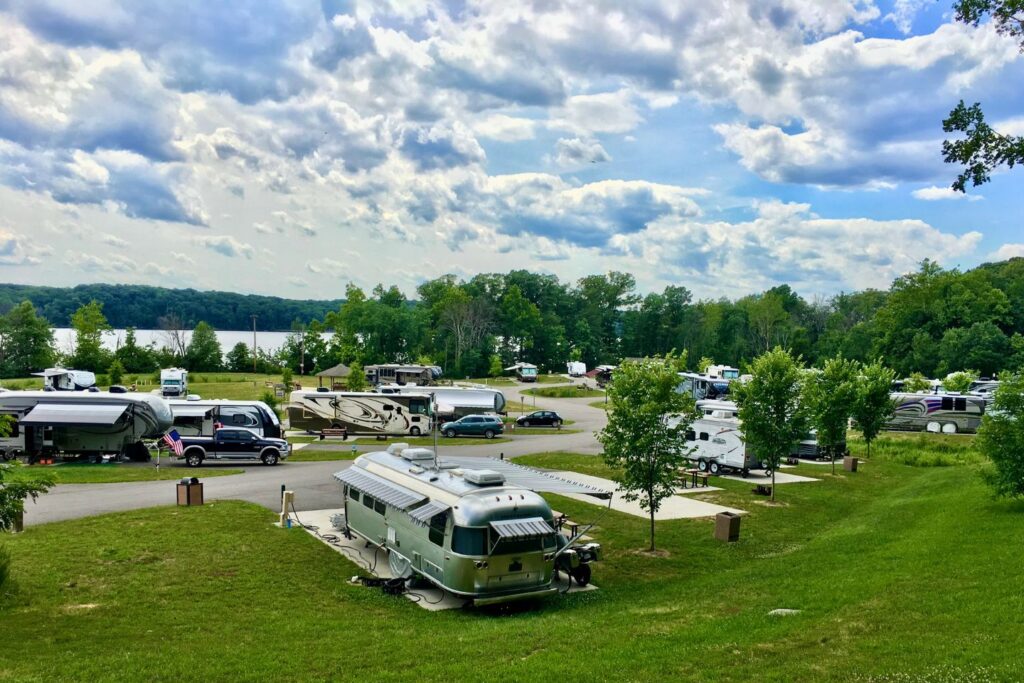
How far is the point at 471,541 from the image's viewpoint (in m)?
12.5

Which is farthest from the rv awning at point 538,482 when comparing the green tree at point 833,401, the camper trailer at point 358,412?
the camper trailer at point 358,412

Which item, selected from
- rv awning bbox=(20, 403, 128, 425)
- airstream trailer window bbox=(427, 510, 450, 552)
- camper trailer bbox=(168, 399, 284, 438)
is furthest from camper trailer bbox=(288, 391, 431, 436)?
airstream trailer window bbox=(427, 510, 450, 552)

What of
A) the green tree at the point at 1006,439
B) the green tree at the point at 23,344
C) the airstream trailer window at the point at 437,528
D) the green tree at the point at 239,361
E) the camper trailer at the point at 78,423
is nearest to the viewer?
the airstream trailer window at the point at 437,528

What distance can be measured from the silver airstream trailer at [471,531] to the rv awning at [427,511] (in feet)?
0.07

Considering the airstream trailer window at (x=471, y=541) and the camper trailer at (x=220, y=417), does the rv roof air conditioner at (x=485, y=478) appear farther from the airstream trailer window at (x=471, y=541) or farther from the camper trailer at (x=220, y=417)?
the camper trailer at (x=220, y=417)

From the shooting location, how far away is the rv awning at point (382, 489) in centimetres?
1407

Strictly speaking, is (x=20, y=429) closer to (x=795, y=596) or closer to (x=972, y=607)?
(x=795, y=596)

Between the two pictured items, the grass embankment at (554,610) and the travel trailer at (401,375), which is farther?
the travel trailer at (401,375)

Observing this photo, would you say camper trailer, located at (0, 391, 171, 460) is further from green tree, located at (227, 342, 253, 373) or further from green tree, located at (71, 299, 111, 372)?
green tree, located at (227, 342, 253, 373)

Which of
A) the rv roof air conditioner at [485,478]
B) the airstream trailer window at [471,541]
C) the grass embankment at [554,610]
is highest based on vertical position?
the rv roof air conditioner at [485,478]

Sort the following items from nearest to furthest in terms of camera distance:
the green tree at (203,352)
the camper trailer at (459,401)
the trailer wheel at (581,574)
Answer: the trailer wheel at (581,574) < the camper trailer at (459,401) < the green tree at (203,352)

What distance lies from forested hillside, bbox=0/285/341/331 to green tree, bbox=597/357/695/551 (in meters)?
121

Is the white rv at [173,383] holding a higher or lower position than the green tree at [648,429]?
lower

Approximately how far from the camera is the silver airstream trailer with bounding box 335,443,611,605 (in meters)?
12.5
